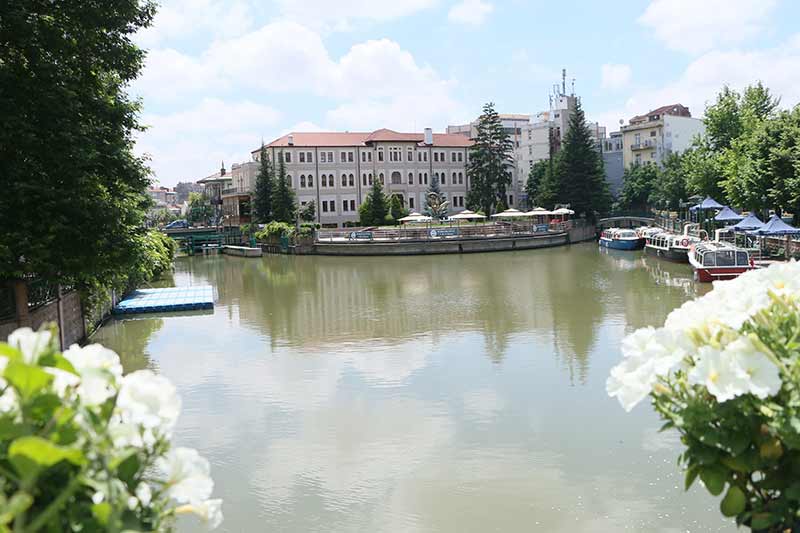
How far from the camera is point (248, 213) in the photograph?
76.2 m

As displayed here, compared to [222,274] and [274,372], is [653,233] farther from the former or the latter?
[274,372]

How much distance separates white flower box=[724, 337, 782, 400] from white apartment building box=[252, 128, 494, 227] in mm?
68698

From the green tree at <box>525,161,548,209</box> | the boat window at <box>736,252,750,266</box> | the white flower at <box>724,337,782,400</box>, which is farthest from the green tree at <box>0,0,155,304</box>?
the green tree at <box>525,161,548,209</box>

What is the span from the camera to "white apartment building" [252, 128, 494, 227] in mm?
71438

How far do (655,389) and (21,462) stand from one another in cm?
222

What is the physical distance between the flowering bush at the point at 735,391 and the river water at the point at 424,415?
17.8 feet

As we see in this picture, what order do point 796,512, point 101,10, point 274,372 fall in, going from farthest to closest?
point 274,372 < point 101,10 < point 796,512

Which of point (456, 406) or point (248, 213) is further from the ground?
point (248, 213)

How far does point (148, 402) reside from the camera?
93.2 inches

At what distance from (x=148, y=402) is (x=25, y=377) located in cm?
48

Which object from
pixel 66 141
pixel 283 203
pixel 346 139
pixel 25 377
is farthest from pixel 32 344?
pixel 346 139

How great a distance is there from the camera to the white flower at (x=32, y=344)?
82.9 inches

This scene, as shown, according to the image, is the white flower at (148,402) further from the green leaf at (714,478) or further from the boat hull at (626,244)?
the boat hull at (626,244)

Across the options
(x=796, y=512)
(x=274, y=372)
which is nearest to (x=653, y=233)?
(x=274, y=372)
